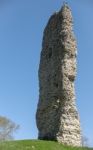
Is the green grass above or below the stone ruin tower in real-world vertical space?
below

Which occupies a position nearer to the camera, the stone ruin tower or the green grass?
the green grass

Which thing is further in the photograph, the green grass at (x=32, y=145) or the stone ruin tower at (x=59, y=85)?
the stone ruin tower at (x=59, y=85)

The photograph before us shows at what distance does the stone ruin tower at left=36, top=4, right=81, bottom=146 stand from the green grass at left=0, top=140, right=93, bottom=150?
93 centimetres

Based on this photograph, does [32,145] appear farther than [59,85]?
No

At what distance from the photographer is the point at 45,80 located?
115 feet

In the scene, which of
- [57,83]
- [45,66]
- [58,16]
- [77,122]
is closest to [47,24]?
[58,16]

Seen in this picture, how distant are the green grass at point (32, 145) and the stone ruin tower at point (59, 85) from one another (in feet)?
3.04

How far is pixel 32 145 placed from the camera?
29594 mm

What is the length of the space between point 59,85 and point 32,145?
554 cm

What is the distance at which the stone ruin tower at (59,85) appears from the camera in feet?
105

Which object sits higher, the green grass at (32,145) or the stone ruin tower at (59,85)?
the stone ruin tower at (59,85)

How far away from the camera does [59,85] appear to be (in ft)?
109

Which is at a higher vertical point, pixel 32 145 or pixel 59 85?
pixel 59 85

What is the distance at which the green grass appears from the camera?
2884 centimetres
